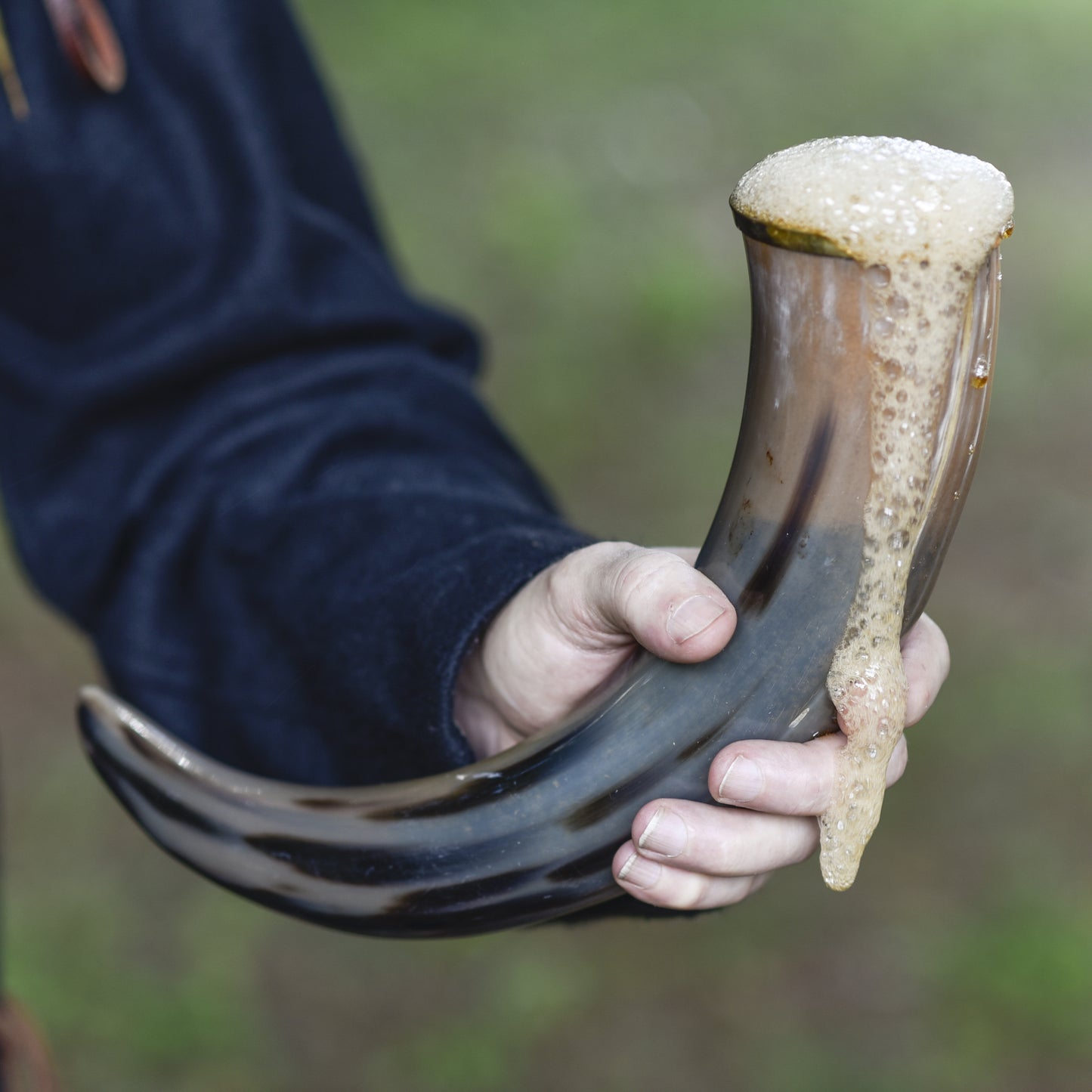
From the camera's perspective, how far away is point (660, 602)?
72 cm

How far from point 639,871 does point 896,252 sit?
0.39m

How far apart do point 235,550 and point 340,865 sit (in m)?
0.37

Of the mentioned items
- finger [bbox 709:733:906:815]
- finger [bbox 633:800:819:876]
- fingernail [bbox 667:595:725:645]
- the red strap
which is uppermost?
the red strap

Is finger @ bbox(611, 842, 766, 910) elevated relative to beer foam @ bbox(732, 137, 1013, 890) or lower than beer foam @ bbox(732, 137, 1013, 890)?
lower

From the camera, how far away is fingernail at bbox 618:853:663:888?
75cm

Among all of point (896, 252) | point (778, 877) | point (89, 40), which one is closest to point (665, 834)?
point (896, 252)

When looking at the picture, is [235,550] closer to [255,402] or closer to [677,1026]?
[255,402]

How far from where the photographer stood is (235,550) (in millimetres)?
1075

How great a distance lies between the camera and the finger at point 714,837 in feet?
2.44

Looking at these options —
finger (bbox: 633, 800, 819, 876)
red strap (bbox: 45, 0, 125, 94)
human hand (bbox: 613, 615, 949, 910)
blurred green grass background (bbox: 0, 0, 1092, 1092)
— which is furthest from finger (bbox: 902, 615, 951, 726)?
blurred green grass background (bbox: 0, 0, 1092, 1092)

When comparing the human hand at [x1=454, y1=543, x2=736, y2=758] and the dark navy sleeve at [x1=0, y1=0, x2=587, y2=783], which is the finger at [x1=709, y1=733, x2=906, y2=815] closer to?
the human hand at [x1=454, y1=543, x2=736, y2=758]

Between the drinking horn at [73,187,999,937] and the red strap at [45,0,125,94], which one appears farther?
the red strap at [45,0,125,94]

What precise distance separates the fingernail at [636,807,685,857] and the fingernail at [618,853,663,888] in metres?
0.01

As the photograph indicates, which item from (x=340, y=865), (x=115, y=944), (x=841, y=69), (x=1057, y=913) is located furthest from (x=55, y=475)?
(x=841, y=69)
